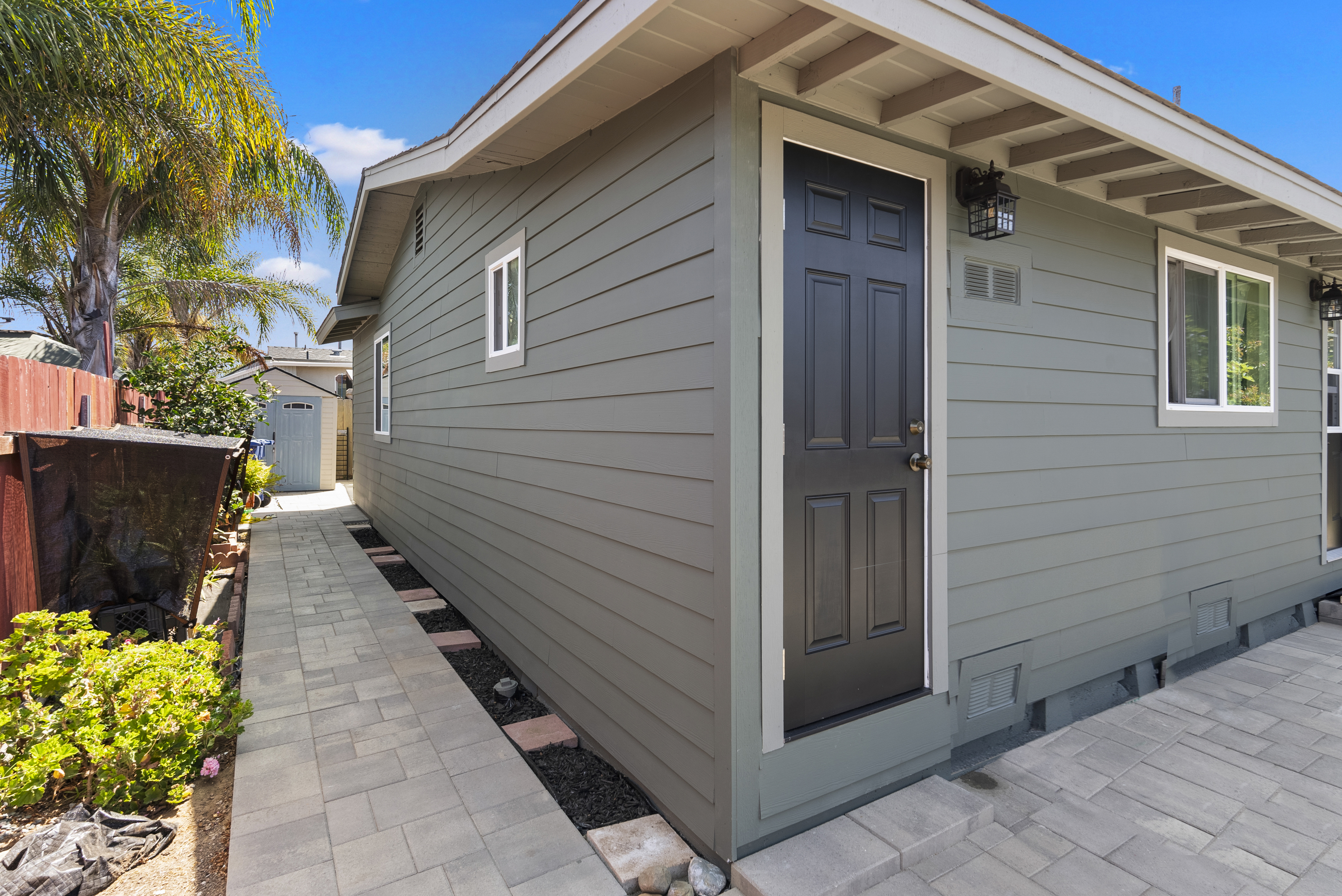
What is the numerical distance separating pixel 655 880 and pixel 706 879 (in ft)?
0.50

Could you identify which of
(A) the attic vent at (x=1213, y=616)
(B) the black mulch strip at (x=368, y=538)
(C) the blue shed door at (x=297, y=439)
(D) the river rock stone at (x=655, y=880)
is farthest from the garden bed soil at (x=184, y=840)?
(C) the blue shed door at (x=297, y=439)

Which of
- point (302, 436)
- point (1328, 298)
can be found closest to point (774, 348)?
point (1328, 298)

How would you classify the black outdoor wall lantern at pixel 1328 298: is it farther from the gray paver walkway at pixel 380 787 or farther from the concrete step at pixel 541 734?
the gray paver walkway at pixel 380 787

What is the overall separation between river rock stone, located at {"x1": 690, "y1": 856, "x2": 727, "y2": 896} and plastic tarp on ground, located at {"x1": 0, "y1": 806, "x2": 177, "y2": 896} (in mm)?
1670

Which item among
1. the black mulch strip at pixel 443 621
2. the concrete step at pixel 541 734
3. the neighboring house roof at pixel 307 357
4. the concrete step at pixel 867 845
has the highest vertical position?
the neighboring house roof at pixel 307 357

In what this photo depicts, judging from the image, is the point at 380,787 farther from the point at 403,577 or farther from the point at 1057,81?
the point at 403,577

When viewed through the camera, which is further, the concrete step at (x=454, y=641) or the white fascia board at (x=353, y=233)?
the white fascia board at (x=353, y=233)

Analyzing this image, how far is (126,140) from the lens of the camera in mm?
5996

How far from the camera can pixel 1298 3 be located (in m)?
10.9

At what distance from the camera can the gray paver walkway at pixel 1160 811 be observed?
1.97m

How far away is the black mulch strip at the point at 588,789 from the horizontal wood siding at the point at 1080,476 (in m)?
1.40

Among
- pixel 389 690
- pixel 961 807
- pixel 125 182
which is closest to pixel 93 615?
pixel 389 690

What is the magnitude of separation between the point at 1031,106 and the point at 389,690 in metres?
3.74

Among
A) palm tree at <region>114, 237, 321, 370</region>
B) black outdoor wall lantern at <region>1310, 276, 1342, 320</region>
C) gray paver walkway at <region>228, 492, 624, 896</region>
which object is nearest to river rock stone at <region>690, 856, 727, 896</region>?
gray paver walkway at <region>228, 492, 624, 896</region>
